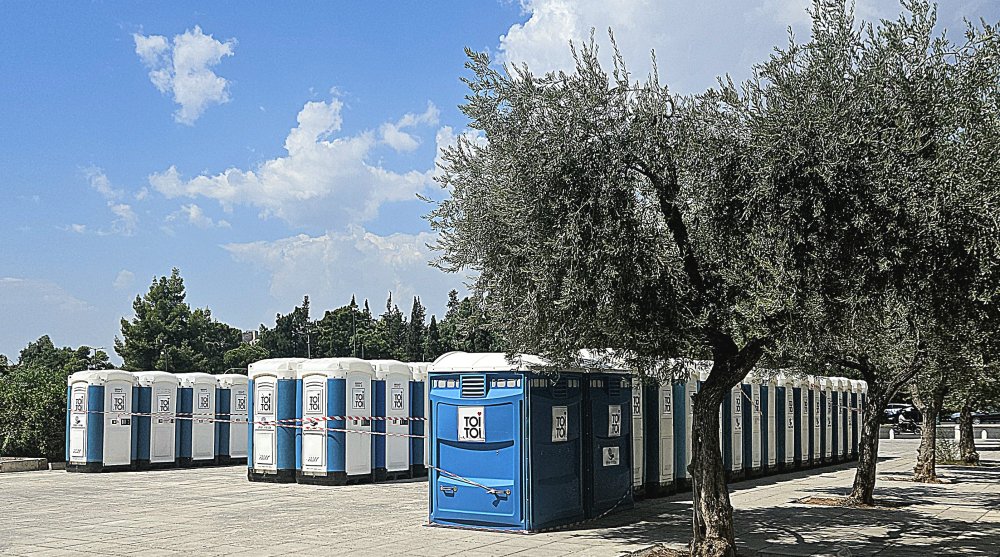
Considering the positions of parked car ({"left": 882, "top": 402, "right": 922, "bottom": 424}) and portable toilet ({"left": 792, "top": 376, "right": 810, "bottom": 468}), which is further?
parked car ({"left": 882, "top": 402, "right": 922, "bottom": 424})

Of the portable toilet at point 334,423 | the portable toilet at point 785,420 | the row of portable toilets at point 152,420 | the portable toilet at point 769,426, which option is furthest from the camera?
the row of portable toilets at point 152,420

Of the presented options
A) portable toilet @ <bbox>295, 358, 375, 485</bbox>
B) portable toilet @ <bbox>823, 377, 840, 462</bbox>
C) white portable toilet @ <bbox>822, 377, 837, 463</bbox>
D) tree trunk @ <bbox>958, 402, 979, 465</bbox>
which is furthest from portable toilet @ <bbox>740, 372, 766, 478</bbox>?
tree trunk @ <bbox>958, 402, 979, 465</bbox>

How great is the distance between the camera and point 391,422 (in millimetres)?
20797

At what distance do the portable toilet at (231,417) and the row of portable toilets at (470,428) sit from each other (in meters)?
0.04

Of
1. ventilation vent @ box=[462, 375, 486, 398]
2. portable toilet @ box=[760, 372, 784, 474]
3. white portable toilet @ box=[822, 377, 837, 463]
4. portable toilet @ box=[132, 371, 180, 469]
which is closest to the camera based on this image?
ventilation vent @ box=[462, 375, 486, 398]

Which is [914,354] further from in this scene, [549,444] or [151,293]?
[151,293]

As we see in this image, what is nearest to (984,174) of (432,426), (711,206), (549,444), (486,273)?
(711,206)

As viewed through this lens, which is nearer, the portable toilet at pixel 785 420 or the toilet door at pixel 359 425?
the toilet door at pixel 359 425

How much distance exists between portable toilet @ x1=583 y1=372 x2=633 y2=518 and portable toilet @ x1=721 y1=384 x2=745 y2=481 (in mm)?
5001

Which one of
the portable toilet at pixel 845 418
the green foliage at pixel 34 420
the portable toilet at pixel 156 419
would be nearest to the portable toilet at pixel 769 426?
the portable toilet at pixel 845 418

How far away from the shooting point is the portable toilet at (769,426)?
22.0m

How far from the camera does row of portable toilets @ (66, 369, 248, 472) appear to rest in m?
23.5

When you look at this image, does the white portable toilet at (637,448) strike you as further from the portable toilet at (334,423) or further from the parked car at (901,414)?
the parked car at (901,414)

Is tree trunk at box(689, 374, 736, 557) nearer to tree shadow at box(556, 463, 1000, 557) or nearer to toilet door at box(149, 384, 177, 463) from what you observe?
tree shadow at box(556, 463, 1000, 557)
